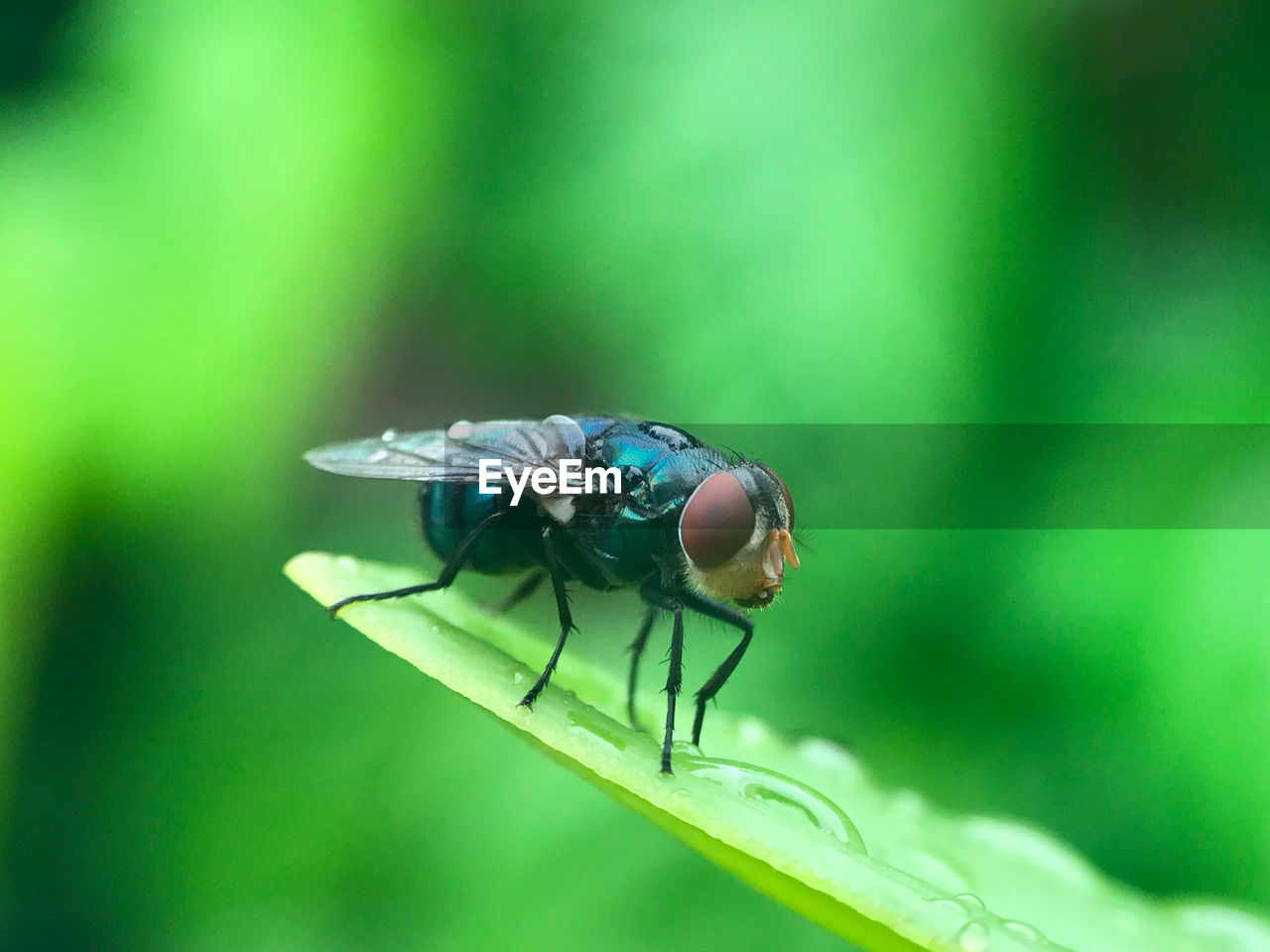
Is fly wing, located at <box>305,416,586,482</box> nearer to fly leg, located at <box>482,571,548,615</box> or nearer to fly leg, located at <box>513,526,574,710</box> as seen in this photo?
fly leg, located at <box>513,526,574,710</box>

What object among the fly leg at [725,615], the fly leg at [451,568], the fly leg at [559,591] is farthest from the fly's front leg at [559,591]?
the fly leg at [725,615]

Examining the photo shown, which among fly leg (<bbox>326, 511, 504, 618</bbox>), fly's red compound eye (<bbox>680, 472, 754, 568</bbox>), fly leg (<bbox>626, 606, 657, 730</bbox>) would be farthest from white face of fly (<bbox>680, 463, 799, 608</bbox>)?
fly leg (<bbox>326, 511, 504, 618</bbox>)

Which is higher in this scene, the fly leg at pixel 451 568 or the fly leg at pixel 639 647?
the fly leg at pixel 451 568

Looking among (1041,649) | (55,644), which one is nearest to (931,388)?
(1041,649)

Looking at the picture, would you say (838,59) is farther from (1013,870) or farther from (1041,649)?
(1013,870)

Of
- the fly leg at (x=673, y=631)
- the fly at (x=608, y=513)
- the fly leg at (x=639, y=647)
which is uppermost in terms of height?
the fly at (x=608, y=513)

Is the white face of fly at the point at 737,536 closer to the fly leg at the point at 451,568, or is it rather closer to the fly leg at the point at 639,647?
the fly leg at the point at 639,647
